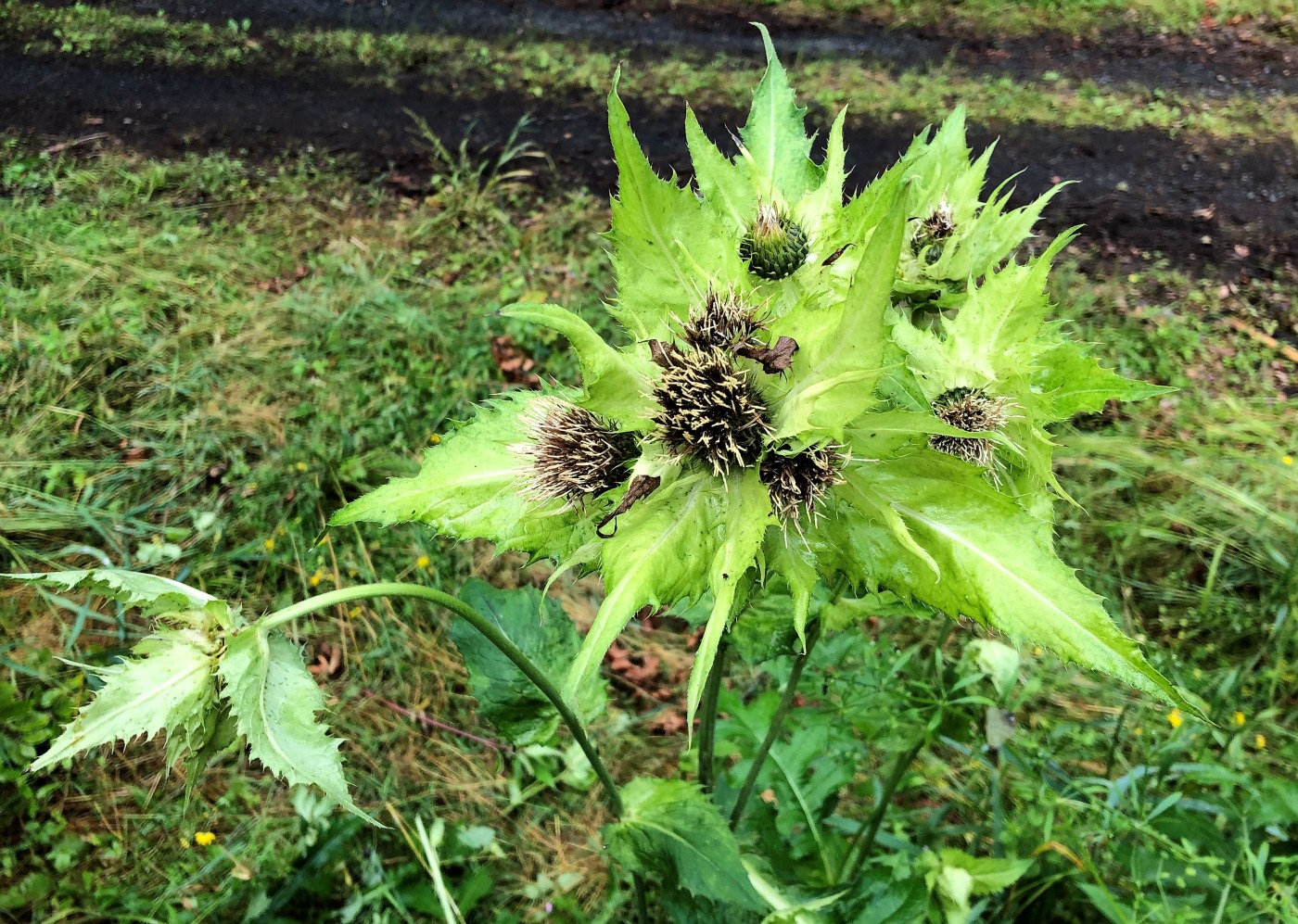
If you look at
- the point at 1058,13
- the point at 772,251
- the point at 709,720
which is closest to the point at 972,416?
the point at 772,251

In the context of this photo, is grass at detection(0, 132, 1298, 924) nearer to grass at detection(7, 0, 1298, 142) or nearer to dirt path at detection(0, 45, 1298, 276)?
dirt path at detection(0, 45, 1298, 276)

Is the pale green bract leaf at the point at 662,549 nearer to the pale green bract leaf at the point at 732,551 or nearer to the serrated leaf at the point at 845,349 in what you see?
the pale green bract leaf at the point at 732,551

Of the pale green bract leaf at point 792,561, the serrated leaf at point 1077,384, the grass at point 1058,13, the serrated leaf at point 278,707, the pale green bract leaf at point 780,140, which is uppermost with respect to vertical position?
the grass at point 1058,13

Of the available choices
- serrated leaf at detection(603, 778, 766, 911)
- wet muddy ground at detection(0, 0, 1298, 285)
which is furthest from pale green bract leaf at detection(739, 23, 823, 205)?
wet muddy ground at detection(0, 0, 1298, 285)

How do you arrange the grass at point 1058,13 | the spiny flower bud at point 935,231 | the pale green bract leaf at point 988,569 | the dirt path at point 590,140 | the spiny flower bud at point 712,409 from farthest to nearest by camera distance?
the grass at point 1058,13 < the dirt path at point 590,140 < the spiny flower bud at point 935,231 < the spiny flower bud at point 712,409 < the pale green bract leaf at point 988,569

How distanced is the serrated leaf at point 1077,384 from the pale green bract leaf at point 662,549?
0.65 metres

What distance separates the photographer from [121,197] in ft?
17.9

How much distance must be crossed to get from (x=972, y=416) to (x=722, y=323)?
0.51 m

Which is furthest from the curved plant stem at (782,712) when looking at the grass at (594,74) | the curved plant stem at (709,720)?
the grass at (594,74)

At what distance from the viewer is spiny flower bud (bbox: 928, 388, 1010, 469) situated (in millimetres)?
1312

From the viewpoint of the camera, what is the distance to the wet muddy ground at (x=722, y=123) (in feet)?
18.7

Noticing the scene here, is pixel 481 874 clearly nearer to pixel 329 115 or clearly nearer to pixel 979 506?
pixel 979 506

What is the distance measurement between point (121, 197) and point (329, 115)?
5.62 feet

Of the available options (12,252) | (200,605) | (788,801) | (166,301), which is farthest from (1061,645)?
(12,252)
